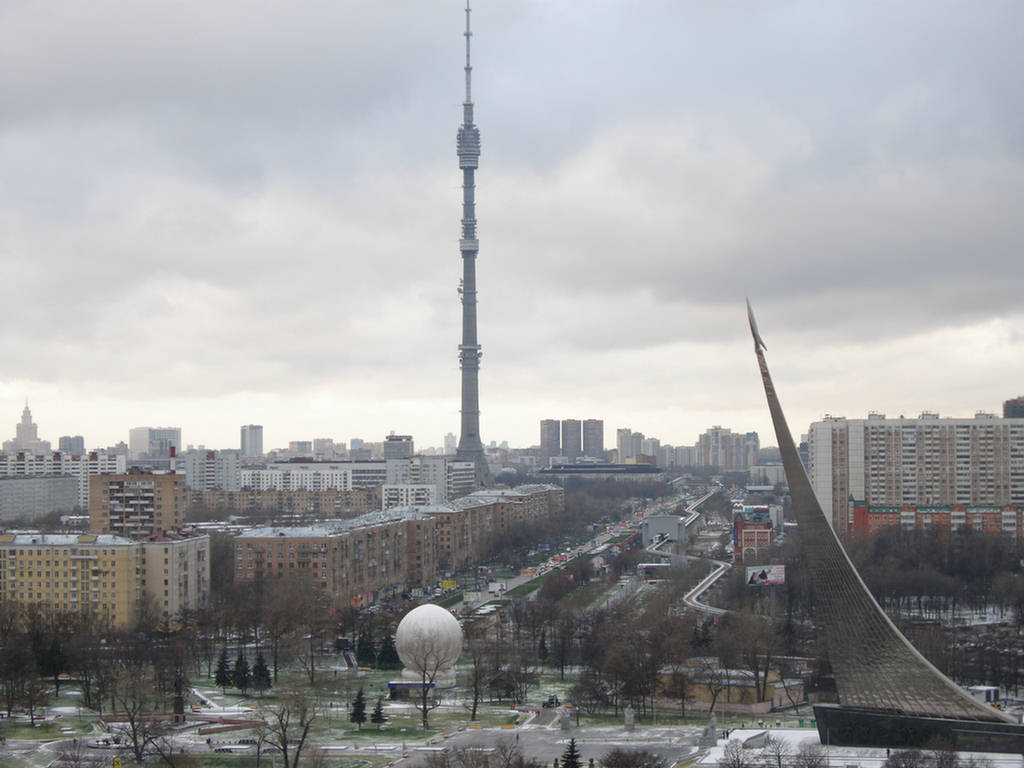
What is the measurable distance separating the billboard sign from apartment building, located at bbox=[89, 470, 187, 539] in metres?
26.7

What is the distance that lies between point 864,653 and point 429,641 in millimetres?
12502

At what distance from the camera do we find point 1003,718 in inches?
898

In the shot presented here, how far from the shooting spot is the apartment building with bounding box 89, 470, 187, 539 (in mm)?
58438

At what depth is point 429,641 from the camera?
3272 centimetres

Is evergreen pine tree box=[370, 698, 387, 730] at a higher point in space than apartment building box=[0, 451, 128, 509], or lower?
lower

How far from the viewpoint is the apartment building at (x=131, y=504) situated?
58438 mm

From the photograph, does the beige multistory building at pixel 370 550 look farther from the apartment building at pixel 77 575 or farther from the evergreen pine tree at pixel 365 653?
the evergreen pine tree at pixel 365 653

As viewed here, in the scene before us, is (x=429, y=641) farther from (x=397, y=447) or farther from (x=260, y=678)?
(x=397, y=447)

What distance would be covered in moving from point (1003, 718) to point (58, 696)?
23.1 meters

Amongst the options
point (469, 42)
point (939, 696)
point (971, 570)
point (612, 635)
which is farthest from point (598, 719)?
point (469, 42)

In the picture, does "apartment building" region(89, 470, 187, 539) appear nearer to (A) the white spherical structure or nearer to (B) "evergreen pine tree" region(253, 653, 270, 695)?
(B) "evergreen pine tree" region(253, 653, 270, 695)

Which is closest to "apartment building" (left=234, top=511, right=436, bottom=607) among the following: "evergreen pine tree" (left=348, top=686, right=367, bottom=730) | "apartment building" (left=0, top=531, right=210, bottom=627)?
"apartment building" (left=0, top=531, right=210, bottom=627)

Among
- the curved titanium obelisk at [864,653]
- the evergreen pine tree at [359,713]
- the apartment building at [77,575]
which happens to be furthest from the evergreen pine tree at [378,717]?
the apartment building at [77,575]

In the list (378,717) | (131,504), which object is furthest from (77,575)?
(378,717)
